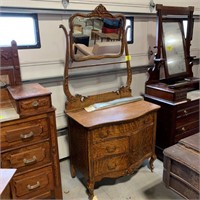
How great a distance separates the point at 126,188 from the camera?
192 cm

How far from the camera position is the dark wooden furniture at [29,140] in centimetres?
141

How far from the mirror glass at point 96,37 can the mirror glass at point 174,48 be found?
58 cm

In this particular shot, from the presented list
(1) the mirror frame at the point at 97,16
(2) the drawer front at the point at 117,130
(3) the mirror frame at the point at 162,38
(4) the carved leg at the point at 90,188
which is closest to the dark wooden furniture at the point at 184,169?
(2) the drawer front at the point at 117,130

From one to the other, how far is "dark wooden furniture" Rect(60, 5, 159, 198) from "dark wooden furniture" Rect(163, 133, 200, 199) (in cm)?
59

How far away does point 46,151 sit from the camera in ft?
5.15

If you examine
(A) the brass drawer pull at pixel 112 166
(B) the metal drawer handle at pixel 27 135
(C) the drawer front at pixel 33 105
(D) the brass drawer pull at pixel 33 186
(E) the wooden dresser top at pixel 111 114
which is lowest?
(D) the brass drawer pull at pixel 33 186

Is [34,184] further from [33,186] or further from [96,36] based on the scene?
[96,36]

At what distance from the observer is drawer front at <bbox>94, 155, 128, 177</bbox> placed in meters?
1.73


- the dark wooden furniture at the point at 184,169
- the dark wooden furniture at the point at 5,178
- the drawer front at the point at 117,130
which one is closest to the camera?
the dark wooden furniture at the point at 5,178

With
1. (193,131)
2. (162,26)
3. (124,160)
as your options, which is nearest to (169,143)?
(193,131)

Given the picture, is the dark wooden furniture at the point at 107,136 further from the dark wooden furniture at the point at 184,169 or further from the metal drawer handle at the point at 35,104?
the dark wooden furniture at the point at 184,169

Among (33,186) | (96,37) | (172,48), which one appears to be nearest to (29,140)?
(33,186)

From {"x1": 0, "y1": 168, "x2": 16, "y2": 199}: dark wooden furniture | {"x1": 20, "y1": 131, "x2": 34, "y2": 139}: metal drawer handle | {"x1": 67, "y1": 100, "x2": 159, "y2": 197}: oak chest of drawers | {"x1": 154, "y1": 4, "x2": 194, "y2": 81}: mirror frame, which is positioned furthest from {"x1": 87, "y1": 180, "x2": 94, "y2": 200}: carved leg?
{"x1": 154, "y1": 4, "x2": 194, "y2": 81}: mirror frame

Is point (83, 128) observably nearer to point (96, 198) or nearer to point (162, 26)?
point (96, 198)
